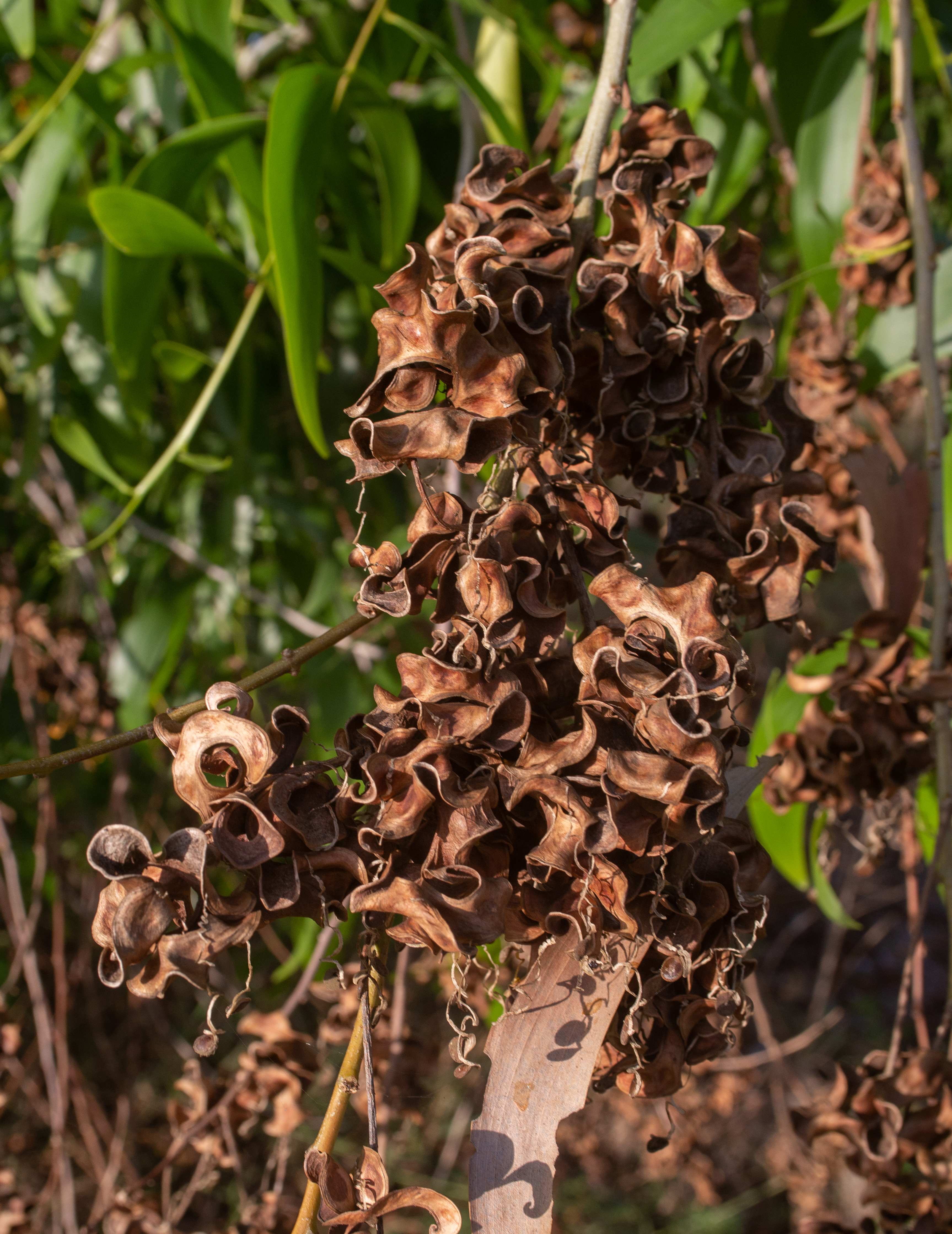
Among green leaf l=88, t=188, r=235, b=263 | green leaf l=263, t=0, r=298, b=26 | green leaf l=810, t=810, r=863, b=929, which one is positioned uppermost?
green leaf l=263, t=0, r=298, b=26

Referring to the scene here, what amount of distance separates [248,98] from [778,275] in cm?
99

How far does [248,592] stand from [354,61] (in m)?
0.69

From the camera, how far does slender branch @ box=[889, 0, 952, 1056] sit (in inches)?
26.9

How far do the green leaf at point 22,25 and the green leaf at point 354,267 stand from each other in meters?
0.39

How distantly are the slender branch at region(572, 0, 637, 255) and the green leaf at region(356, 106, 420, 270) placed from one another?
44 cm

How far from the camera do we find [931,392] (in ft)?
2.34

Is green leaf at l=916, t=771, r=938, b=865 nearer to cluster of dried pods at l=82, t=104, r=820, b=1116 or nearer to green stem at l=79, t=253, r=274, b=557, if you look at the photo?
cluster of dried pods at l=82, t=104, r=820, b=1116

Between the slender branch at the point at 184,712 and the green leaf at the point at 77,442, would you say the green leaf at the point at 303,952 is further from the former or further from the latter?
the slender branch at the point at 184,712

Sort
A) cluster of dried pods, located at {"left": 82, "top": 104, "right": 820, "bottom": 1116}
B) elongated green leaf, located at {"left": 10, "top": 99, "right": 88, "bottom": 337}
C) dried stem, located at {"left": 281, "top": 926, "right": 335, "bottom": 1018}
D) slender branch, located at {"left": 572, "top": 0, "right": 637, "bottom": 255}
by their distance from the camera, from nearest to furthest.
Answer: cluster of dried pods, located at {"left": 82, "top": 104, "right": 820, "bottom": 1116} < slender branch, located at {"left": 572, "top": 0, "right": 637, "bottom": 255} < dried stem, located at {"left": 281, "top": 926, "right": 335, "bottom": 1018} < elongated green leaf, located at {"left": 10, "top": 99, "right": 88, "bottom": 337}

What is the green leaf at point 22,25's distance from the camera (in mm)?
999

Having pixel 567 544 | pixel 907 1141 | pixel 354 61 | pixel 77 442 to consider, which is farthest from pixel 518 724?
pixel 77 442

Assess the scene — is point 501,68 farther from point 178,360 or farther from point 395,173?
point 178,360

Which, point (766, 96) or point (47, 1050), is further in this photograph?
point (47, 1050)

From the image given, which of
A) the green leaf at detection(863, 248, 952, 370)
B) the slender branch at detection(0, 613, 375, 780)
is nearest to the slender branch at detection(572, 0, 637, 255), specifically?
the slender branch at detection(0, 613, 375, 780)
